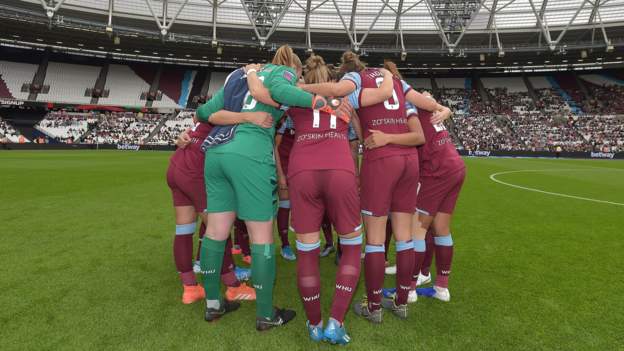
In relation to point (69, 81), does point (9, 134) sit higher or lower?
lower

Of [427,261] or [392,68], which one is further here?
[427,261]

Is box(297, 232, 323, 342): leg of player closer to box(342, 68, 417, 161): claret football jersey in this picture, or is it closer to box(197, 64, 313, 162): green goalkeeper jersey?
box(197, 64, 313, 162): green goalkeeper jersey

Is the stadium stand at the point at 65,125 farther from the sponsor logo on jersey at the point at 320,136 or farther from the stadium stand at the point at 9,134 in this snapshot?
the sponsor logo on jersey at the point at 320,136

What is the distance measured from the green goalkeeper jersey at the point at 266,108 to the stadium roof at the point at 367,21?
101ft

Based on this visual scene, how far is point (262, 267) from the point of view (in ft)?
8.96

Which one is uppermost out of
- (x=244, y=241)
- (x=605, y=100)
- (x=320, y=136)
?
(x=605, y=100)

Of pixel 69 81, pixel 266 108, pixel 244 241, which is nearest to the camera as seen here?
pixel 266 108

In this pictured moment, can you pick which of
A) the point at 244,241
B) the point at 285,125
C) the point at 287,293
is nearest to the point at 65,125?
the point at 244,241

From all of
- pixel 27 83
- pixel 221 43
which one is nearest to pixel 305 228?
pixel 221 43

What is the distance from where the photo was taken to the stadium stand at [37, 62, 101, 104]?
43406 mm

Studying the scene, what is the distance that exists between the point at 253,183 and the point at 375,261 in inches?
47.8

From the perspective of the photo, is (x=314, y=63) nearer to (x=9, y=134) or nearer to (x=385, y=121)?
(x=385, y=121)

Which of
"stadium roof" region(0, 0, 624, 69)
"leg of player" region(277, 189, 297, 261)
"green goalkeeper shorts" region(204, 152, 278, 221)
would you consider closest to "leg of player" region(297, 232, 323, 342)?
"green goalkeeper shorts" region(204, 152, 278, 221)

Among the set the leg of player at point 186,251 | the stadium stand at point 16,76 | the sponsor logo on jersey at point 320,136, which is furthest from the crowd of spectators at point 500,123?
the sponsor logo on jersey at point 320,136
